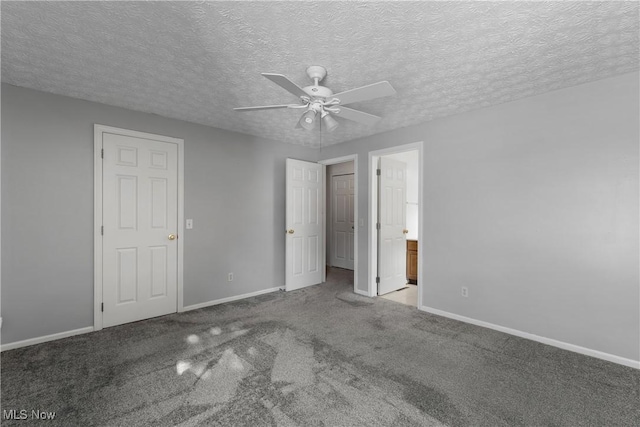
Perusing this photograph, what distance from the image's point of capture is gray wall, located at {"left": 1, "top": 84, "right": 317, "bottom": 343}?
8.51ft

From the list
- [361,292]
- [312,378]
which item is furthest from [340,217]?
[312,378]

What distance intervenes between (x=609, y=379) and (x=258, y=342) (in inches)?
111

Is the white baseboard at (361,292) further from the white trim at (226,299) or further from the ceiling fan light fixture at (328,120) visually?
the ceiling fan light fixture at (328,120)

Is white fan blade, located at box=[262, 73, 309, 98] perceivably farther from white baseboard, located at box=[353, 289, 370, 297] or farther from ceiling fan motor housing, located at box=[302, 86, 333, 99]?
white baseboard, located at box=[353, 289, 370, 297]

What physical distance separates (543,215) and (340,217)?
4148 millimetres

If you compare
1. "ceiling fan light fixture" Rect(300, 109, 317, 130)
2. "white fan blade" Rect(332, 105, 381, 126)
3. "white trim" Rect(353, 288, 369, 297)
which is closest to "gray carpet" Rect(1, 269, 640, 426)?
"white trim" Rect(353, 288, 369, 297)

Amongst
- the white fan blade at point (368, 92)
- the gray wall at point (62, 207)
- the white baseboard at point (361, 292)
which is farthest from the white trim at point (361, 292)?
the white fan blade at point (368, 92)

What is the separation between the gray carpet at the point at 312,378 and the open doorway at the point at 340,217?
3.13m

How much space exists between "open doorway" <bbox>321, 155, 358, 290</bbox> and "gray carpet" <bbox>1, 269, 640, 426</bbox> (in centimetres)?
313

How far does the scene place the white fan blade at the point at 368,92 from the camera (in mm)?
1979

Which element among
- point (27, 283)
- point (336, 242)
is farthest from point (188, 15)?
point (336, 242)

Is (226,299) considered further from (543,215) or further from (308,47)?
(543,215)

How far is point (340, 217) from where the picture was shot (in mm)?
6551

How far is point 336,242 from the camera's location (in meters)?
6.58
